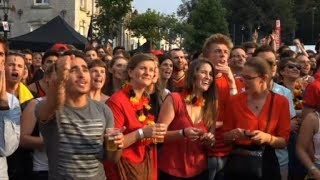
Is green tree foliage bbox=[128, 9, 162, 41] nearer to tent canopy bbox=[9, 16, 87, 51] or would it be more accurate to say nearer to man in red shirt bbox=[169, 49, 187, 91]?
tent canopy bbox=[9, 16, 87, 51]

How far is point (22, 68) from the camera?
6066mm

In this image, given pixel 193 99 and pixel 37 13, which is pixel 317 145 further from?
pixel 37 13

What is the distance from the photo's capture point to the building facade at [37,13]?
1614 inches

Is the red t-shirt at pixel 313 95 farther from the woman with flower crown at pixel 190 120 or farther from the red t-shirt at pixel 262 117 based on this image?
the woman with flower crown at pixel 190 120

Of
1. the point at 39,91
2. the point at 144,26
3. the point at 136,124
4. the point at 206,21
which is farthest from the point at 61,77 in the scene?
the point at 206,21

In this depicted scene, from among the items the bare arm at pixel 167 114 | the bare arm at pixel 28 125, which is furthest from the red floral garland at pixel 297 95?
the bare arm at pixel 28 125

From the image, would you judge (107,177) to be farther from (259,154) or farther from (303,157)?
(303,157)

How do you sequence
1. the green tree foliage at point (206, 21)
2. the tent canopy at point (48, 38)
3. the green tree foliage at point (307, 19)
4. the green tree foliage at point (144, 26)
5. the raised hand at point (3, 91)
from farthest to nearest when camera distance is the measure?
1. the green tree foliage at point (307, 19)
2. the green tree foliage at point (206, 21)
3. the green tree foliage at point (144, 26)
4. the tent canopy at point (48, 38)
5. the raised hand at point (3, 91)

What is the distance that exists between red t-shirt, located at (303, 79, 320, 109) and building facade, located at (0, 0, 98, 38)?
36.4 meters

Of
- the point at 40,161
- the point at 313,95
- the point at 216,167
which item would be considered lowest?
the point at 216,167

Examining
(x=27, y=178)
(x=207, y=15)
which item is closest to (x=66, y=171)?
(x=27, y=178)

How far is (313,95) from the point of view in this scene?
554cm

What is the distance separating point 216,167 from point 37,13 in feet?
123

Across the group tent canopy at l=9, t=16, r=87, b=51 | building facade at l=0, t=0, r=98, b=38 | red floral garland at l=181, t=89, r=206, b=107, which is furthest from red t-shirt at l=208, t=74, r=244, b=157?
building facade at l=0, t=0, r=98, b=38
